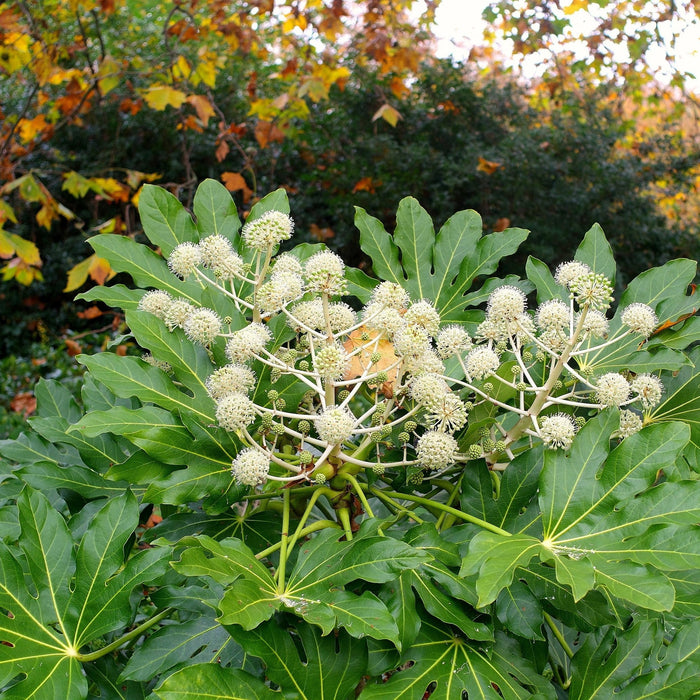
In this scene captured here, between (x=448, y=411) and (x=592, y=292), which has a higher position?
(x=592, y=292)

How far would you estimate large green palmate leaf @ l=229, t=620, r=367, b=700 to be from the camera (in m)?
0.92

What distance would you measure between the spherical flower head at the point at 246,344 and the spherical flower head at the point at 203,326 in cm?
4

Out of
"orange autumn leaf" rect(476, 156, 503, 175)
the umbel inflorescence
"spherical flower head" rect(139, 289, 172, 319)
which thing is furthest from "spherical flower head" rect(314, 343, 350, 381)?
"orange autumn leaf" rect(476, 156, 503, 175)

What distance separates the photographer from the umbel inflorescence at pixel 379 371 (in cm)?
104

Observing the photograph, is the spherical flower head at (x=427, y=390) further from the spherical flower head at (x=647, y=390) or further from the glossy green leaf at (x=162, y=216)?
the glossy green leaf at (x=162, y=216)

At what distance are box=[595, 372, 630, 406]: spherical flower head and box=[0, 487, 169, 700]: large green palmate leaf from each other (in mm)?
671

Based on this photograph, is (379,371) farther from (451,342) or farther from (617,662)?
(617,662)

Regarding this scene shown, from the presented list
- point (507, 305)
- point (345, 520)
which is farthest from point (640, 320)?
point (345, 520)

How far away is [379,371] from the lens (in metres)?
1.14

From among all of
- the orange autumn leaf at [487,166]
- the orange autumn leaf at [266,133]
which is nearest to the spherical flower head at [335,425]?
the orange autumn leaf at [266,133]

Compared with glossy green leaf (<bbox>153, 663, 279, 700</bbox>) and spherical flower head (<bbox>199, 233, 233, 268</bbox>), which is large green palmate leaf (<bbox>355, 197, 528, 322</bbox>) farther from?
glossy green leaf (<bbox>153, 663, 279, 700</bbox>)

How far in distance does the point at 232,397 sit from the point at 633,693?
693 millimetres

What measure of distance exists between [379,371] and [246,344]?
0.22 meters

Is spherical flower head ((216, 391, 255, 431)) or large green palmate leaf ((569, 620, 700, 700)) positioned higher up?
spherical flower head ((216, 391, 255, 431))
